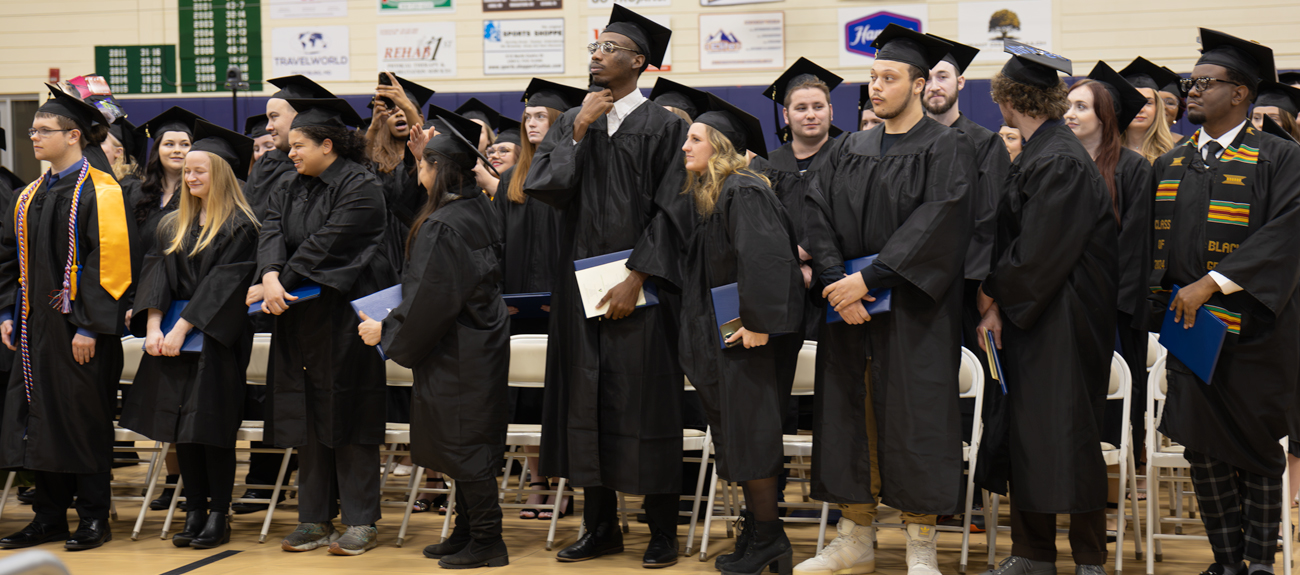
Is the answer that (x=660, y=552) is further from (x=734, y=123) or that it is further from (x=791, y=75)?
(x=791, y=75)

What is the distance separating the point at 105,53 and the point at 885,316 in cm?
1009

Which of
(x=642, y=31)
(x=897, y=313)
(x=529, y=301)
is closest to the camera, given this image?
(x=897, y=313)

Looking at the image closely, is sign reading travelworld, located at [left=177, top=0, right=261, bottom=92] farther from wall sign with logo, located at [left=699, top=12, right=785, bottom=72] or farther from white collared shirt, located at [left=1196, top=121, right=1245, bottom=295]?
white collared shirt, located at [left=1196, top=121, right=1245, bottom=295]

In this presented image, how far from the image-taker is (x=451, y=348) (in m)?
4.02

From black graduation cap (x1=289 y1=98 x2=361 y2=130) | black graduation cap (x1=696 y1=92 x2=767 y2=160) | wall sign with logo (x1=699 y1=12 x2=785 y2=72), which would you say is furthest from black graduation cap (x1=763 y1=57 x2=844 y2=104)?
wall sign with logo (x1=699 y1=12 x2=785 y2=72)

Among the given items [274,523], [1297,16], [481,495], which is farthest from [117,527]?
[1297,16]

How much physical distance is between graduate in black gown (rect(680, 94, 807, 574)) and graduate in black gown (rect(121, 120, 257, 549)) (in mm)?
2161

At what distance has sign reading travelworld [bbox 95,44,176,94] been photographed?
1057 centimetres

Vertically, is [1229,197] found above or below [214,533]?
above

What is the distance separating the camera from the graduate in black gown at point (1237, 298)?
3400 millimetres

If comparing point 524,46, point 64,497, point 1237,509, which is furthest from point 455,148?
point 524,46

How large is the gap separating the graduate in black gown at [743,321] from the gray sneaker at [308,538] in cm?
181

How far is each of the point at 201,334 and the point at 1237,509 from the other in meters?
4.27

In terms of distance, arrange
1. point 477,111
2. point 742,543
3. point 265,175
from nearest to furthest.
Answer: point 742,543 → point 265,175 → point 477,111
